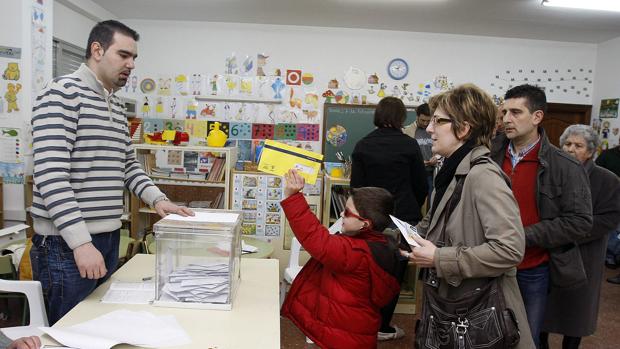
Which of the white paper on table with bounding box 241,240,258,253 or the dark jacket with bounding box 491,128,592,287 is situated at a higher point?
the dark jacket with bounding box 491,128,592,287

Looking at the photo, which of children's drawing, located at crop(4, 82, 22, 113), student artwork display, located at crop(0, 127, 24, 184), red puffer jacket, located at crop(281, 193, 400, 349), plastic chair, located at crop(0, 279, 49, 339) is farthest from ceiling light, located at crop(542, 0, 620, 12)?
student artwork display, located at crop(0, 127, 24, 184)

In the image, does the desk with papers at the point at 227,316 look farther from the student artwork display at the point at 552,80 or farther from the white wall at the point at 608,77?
the white wall at the point at 608,77

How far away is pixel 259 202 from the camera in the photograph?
4133 millimetres

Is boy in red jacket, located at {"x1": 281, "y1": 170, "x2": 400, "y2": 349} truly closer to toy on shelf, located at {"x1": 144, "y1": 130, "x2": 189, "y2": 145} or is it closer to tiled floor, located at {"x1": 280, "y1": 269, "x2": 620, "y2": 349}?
tiled floor, located at {"x1": 280, "y1": 269, "x2": 620, "y2": 349}

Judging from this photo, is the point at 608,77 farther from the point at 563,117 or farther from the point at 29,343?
the point at 29,343

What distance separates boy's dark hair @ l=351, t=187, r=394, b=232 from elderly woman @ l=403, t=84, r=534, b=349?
239 millimetres

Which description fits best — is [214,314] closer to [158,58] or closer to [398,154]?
[398,154]

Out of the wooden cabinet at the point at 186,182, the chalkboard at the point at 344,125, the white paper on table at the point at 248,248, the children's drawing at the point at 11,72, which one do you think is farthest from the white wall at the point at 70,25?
the white paper on table at the point at 248,248

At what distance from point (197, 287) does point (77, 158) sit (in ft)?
1.89

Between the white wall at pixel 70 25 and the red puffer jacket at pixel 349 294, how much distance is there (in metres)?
4.09

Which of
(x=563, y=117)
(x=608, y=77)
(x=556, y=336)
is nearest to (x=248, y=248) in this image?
(x=556, y=336)

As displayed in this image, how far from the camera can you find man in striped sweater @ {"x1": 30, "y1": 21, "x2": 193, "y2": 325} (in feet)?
4.45

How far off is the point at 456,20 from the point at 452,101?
12.4 feet

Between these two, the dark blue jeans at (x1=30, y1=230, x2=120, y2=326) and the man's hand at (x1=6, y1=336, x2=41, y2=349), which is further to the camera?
the dark blue jeans at (x1=30, y1=230, x2=120, y2=326)
